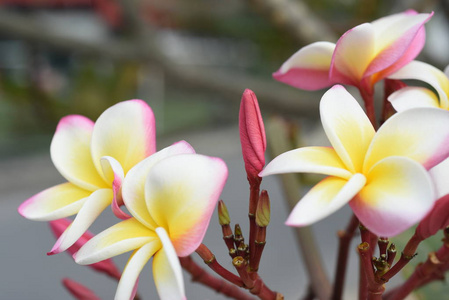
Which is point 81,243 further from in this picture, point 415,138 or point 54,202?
point 415,138

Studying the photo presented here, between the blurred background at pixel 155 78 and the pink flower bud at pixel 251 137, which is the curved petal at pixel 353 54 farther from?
the blurred background at pixel 155 78

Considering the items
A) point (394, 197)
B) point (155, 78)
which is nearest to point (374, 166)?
point (394, 197)

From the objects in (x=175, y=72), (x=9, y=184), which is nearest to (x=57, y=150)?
(x=175, y=72)

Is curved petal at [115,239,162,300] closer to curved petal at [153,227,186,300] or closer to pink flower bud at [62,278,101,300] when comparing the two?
curved petal at [153,227,186,300]

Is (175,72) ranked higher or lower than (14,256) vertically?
higher

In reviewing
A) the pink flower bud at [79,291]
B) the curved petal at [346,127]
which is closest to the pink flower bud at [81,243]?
the pink flower bud at [79,291]

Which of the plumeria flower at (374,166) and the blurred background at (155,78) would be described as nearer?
the plumeria flower at (374,166)

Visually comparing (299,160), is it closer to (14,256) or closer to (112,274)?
(112,274)
